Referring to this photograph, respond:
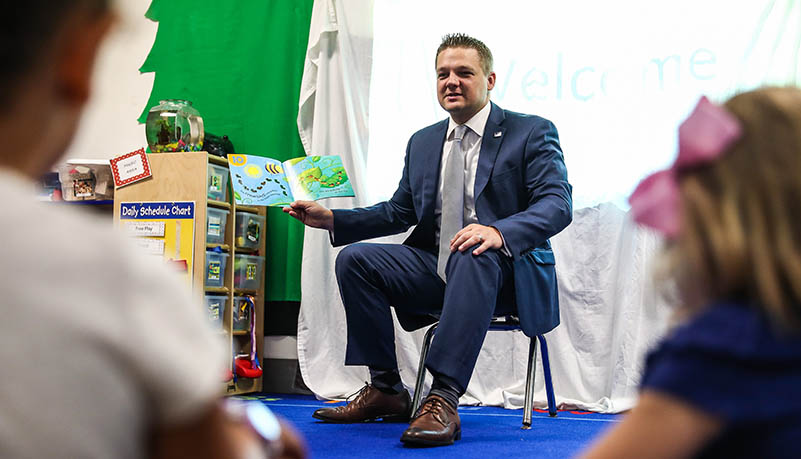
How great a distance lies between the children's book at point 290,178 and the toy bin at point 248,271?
777 mm

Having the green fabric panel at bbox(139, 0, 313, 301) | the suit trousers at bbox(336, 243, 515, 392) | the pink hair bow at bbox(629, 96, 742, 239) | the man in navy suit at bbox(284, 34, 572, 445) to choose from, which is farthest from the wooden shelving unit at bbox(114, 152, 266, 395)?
the pink hair bow at bbox(629, 96, 742, 239)

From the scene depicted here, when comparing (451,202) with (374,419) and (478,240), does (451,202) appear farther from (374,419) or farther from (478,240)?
(374,419)

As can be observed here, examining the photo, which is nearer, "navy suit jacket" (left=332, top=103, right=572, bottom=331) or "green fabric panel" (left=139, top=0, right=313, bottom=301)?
"navy suit jacket" (left=332, top=103, right=572, bottom=331)

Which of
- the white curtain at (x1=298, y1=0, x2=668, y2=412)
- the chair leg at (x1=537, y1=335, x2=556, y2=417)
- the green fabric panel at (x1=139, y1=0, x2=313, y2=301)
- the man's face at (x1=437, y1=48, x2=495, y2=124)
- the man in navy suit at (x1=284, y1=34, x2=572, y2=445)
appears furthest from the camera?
the green fabric panel at (x1=139, y1=0, x2=313, y2=301)

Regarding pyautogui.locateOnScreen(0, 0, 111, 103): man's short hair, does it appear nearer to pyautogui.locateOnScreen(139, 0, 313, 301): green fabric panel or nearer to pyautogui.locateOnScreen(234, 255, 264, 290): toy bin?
pyautogui.locateOnScreen(234, 255, 264, 290): toy bin

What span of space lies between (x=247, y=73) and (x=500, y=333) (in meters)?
1.63

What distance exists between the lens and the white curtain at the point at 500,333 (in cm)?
297

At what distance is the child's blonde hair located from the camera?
0.52 metres

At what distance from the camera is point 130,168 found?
322 cm

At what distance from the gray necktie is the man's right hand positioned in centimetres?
37

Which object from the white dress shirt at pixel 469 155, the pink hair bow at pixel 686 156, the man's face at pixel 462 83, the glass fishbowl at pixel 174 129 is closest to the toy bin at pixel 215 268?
the glass fishbowl at pixel 174 129

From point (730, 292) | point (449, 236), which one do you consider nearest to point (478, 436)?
point (449, 236)

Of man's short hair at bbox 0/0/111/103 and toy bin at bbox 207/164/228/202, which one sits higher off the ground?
toy bin at bbox 207/164/228/202

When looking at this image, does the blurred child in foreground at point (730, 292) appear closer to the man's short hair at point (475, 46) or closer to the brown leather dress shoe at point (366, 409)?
the brown leather dress shoe at point (366, 409)
